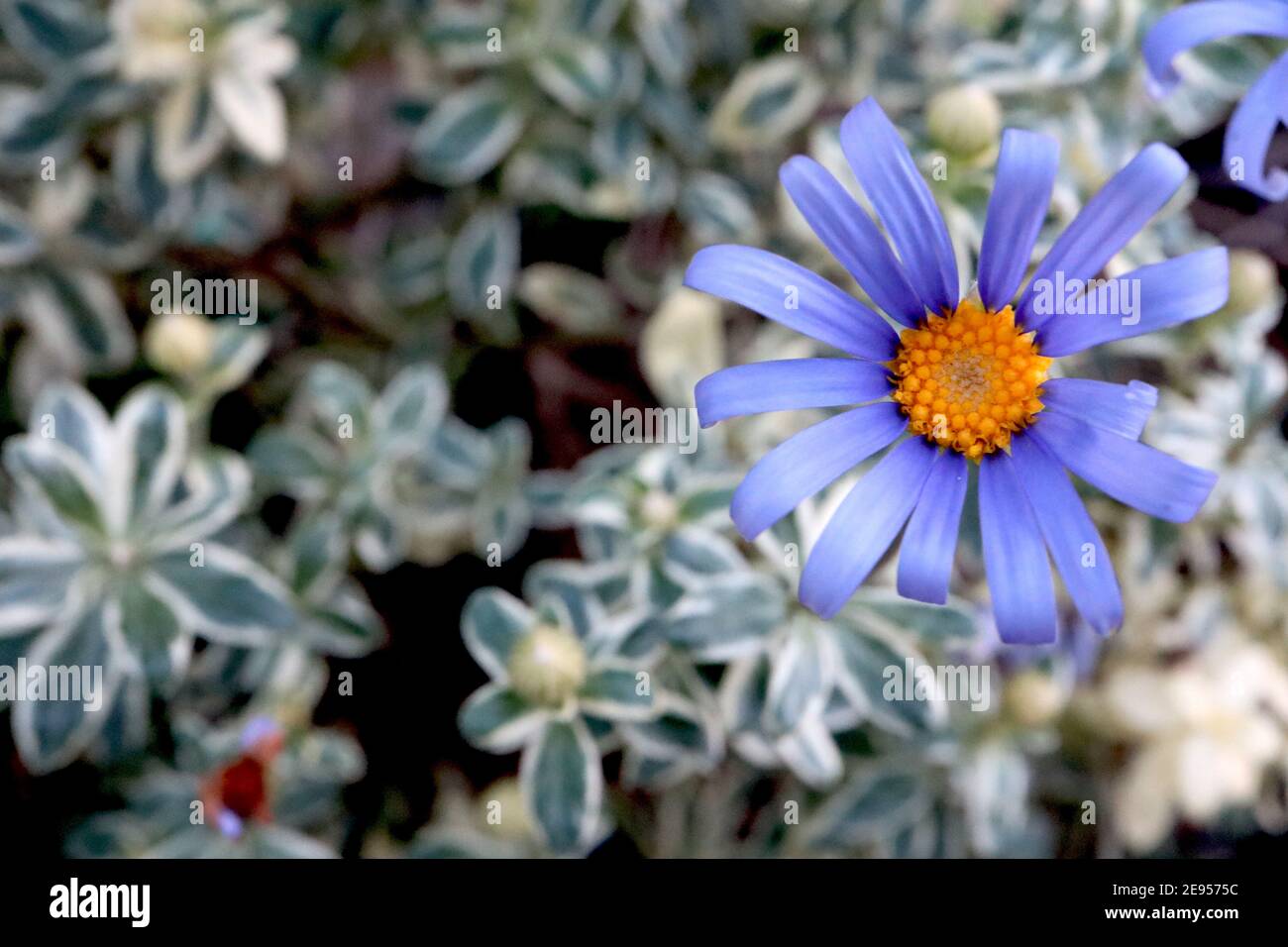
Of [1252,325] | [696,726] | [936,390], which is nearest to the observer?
[936,390]

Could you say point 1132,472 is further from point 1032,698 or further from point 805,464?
point 1032,698

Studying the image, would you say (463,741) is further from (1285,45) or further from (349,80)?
(1285,45)

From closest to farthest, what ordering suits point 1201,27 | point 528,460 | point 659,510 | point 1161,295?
1. point 1161,295
2. point 1201,27
3. point 659,510
4. point 528,460

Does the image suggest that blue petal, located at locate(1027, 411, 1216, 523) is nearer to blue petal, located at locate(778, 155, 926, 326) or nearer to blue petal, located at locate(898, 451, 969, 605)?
blue petal, located at locate(898, 451, 969, 605)

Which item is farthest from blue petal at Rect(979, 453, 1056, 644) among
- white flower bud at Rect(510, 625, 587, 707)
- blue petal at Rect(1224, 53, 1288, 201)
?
white flower bud at Rect(510, 625, 587, 707)

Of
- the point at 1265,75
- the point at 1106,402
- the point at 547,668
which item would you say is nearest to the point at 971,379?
the point at 1106,402
